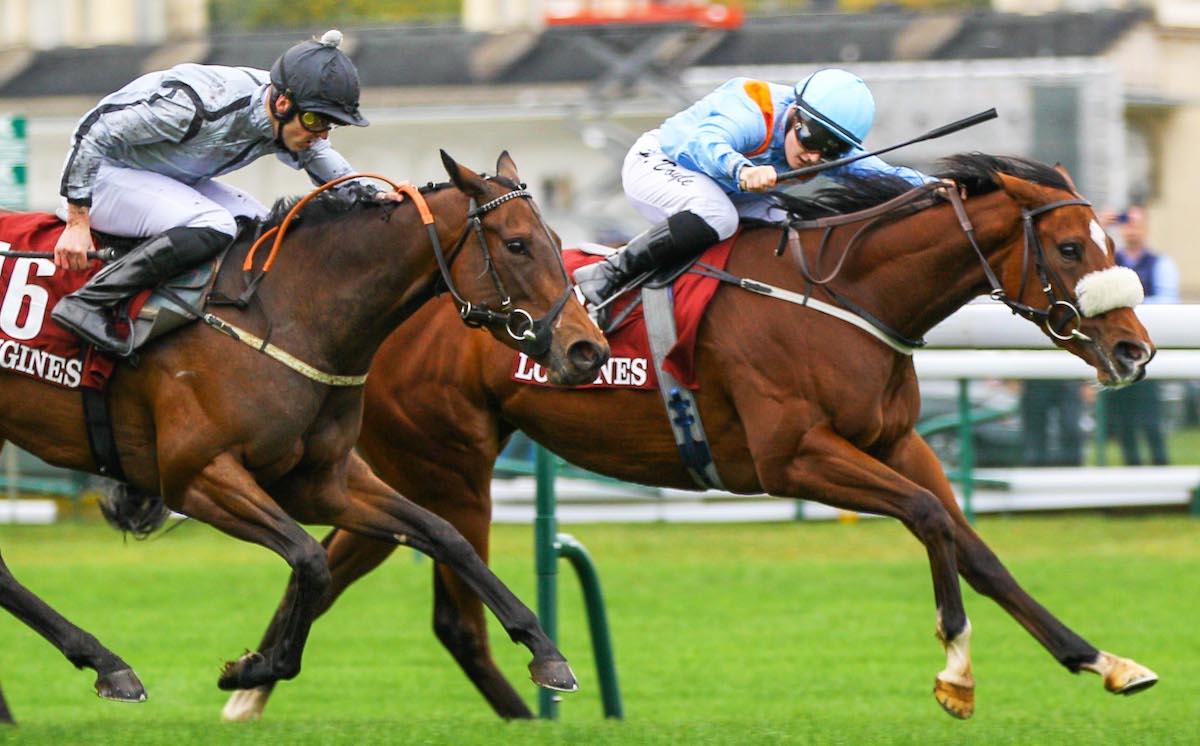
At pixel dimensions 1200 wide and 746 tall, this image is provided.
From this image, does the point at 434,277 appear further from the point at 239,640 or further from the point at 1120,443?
the point at 1120,443

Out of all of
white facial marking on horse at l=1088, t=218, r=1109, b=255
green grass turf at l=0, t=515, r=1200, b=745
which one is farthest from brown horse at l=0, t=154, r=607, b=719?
white facial marking on horse at l=1088, t=218, r=1109, b=255

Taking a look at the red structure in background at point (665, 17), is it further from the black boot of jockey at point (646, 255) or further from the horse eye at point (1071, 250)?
the horse eye at point (1071, 250)

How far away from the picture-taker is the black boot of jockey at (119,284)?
5215 mm

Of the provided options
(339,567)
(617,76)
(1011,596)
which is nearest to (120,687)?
(339,567)

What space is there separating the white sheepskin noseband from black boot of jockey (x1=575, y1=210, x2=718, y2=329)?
118 cm

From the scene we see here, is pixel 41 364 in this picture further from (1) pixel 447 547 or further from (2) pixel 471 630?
(2) pixel 471 630

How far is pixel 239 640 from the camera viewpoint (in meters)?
8.70

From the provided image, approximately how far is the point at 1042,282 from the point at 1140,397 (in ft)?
15.4

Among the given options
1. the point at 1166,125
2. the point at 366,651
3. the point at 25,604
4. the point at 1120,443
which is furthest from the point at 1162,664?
the point at 1166,125

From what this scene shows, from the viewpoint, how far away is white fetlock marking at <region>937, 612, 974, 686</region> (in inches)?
207

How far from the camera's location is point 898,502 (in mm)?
5438

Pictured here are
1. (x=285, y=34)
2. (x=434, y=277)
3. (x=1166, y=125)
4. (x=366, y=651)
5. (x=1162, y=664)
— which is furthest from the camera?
(x=285, y=34)

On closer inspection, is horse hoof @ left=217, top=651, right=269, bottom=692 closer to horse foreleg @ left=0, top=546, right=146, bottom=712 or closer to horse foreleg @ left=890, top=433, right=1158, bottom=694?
horse foreleg @ left=0, top=546, right=146, bottom=712

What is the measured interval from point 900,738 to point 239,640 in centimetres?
422
